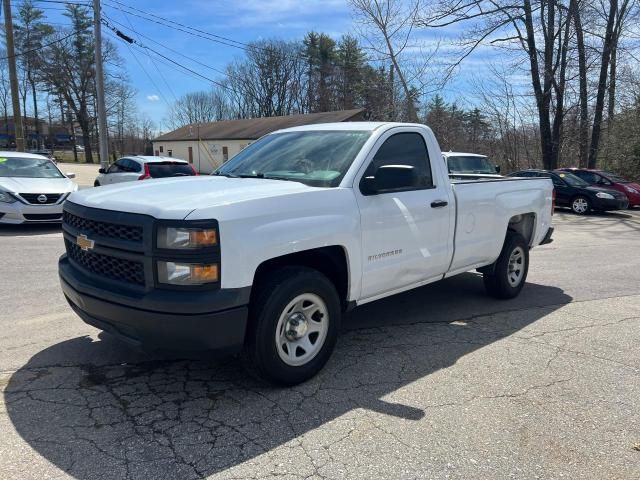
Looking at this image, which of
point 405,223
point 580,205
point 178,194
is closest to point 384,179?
point 405,223

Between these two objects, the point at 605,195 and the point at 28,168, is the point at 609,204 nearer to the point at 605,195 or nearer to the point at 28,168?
the point at 605,195

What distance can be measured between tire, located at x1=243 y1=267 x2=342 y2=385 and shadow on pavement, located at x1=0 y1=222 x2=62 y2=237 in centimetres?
851

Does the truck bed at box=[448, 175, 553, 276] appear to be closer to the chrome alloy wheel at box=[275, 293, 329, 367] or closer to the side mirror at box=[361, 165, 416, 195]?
the side mirror at box=[361, 165, 416, 195]

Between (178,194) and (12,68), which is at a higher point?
(12,68)

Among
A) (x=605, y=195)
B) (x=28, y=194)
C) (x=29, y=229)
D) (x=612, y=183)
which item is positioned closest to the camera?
(x=28, y=194)

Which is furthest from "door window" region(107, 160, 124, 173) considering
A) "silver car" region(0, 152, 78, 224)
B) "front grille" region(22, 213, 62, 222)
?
"front grille" region(22, 213, 62, 222)

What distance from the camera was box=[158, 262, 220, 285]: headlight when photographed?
3150 mm

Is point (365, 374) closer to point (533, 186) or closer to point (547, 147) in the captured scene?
point (533, 186)

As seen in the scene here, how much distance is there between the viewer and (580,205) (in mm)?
Answer: 18688

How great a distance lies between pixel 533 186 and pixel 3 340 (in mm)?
5984

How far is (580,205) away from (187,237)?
18.6m

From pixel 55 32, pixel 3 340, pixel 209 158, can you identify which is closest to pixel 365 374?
pixel 3 340

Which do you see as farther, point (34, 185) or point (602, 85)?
point (602, 85)

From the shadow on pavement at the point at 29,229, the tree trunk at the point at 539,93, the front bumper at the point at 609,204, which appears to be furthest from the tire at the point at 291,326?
the tree trunk at the point at 539,93
